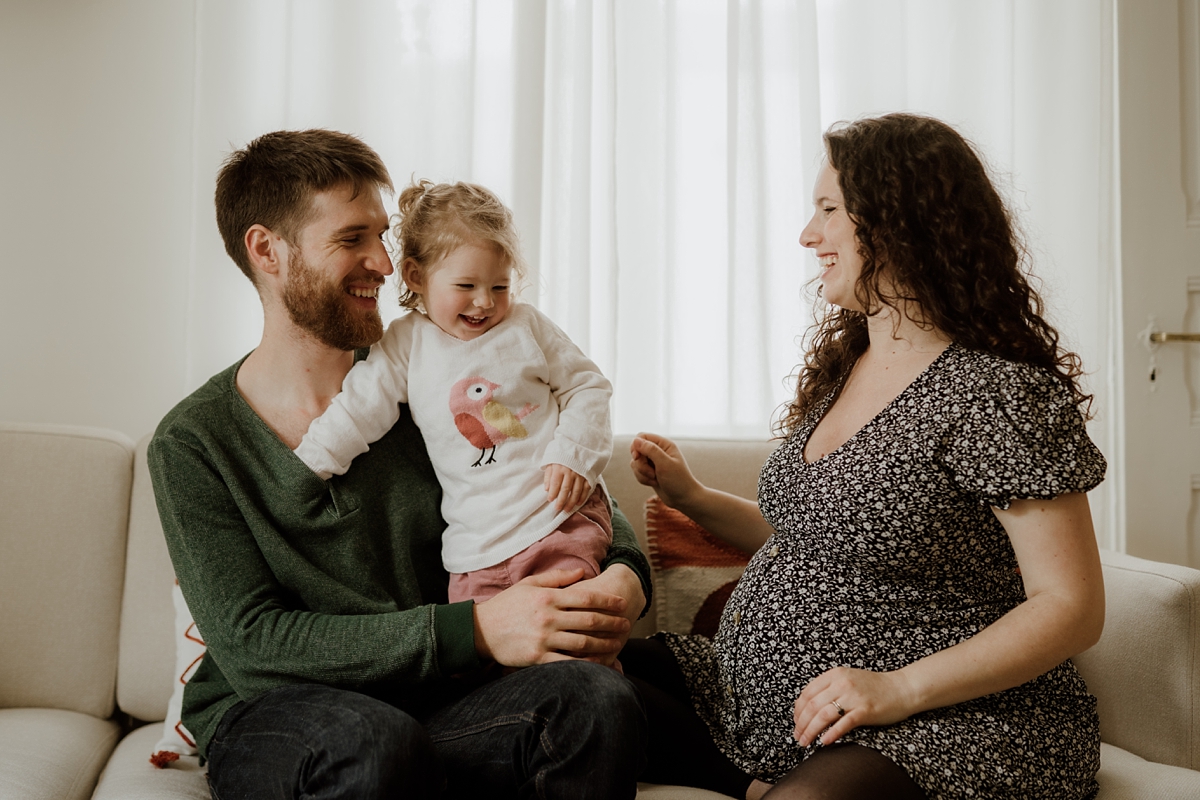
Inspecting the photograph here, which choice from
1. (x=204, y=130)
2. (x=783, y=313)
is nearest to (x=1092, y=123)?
(x=783, y=313)

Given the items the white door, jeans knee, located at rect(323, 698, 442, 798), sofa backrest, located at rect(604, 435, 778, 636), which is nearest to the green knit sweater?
Answer: jeans knee, located at rect(323, 698, 442, 798)

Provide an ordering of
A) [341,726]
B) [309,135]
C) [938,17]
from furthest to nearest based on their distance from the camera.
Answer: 1. [938,17]
2. [309,135]
3. [341,726]

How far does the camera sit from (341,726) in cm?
107

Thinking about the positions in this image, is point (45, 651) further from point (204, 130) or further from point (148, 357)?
point (204, 130)

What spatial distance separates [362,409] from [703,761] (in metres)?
0.74

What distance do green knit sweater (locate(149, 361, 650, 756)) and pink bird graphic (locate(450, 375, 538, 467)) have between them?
0.13m

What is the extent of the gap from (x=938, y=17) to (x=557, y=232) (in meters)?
1.22

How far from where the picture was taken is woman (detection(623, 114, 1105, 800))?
42.8 inches

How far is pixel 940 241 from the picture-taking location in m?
1.24

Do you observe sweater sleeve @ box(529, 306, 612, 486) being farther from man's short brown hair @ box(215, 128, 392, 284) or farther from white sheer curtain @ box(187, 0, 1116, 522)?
white sheer curtain @ box(187, 0, 1116, 522)

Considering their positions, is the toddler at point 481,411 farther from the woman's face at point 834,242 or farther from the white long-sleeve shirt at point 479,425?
the woman's face at point 834,242

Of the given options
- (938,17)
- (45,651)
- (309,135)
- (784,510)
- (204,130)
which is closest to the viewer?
(784,510)

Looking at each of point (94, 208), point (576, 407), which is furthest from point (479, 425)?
point (94, 208)

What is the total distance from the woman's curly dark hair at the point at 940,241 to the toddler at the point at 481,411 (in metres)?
0.48
